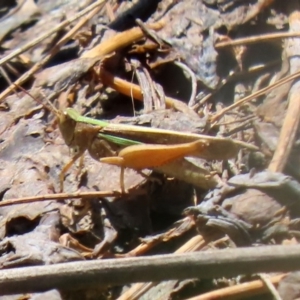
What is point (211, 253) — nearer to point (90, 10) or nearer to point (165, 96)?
point (165, 96)

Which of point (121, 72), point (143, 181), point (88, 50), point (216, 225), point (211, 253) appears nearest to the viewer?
point (211, 253)

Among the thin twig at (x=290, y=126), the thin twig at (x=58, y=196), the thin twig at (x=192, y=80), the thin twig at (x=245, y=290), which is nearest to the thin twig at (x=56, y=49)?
the thin twig at (x=192, y=80)

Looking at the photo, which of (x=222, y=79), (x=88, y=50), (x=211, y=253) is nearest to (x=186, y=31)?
(x=222, y=79)

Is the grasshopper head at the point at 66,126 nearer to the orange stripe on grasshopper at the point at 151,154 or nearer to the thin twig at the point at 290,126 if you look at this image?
the orange stripe on grasshopper at the point at 151,154

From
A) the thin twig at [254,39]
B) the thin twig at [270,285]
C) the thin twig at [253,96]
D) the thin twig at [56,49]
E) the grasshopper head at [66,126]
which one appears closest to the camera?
the thin twig at [270,285]

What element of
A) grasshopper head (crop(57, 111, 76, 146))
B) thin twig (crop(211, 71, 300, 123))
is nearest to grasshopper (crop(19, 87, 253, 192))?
grasshopper head (crop(57, 111, 76, 146))

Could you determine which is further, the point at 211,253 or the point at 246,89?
the point at 246,89
